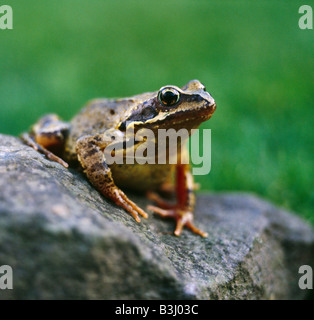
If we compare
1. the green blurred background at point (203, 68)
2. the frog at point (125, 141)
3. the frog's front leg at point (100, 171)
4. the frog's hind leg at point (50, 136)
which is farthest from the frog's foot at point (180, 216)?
the green blurred background at point (203, 68)

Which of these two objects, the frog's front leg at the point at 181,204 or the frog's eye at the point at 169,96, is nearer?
the frog's eye at the point at 169,96

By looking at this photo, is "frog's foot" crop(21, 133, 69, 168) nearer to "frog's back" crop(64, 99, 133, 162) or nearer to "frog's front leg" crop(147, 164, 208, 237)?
"frog's back" crop(64, 99, 133, 162)

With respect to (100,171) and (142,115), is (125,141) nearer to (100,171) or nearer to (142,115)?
(142,115)

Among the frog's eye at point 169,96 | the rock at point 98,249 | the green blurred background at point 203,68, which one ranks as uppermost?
the green blurred background at point 203,68

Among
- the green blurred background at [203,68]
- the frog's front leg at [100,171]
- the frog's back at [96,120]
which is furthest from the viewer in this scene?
the green blurred background at [203,68]

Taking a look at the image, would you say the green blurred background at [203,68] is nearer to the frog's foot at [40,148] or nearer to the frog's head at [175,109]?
the frog's head at [175,109]

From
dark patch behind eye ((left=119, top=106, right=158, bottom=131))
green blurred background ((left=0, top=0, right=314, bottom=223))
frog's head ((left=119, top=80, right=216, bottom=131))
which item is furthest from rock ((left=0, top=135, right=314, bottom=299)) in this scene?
green blurred background ((left=0, top=0, right=314, bottom=223))

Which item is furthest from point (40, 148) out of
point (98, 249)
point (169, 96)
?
point (98, 249)
